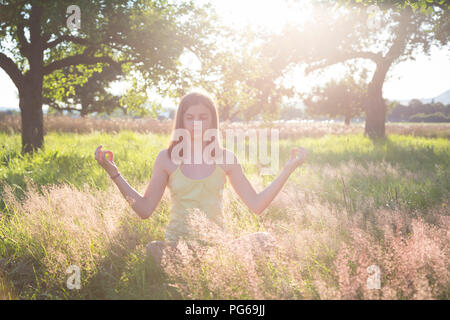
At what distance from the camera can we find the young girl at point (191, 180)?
2652 mm

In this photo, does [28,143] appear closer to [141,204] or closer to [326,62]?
[141,204]

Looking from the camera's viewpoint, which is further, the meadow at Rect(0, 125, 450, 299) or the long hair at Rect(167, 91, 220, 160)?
the long hair at Rect(167, 91, 220, 160)

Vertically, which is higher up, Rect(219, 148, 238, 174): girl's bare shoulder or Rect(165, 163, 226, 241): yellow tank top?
Rect(219, 148, 238, 174): girl's bare shoulder

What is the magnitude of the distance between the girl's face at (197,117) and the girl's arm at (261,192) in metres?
0.44

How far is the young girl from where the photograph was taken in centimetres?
265

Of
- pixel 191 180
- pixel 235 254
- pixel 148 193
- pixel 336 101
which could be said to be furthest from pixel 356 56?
pixel 336 101

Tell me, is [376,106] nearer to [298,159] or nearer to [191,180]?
[298,159]

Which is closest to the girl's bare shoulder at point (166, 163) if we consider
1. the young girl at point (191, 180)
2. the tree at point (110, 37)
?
the young girl at point (191, 180)

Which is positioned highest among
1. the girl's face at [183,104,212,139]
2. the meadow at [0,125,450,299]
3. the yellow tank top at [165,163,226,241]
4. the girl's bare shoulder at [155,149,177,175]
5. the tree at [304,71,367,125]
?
the tree at [304,71,367,125]

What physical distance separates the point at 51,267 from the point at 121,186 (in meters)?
0.95

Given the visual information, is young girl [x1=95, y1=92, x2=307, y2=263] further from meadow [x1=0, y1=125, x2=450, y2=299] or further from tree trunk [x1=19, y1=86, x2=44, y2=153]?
tree trunk [x1=19, y1=86, x2=44, y2=153]

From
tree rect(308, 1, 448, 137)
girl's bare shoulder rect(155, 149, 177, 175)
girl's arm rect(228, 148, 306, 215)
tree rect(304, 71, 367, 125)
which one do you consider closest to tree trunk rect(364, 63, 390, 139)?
tree rect(308, 1, 448, 137)

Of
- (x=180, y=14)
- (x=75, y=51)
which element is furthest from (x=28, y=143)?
(x=180, y=14)

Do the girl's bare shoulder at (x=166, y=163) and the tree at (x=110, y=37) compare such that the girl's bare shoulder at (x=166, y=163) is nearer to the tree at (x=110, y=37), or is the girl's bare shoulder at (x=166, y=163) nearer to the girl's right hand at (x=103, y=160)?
the girl's right hand at (x=103, y=160)
